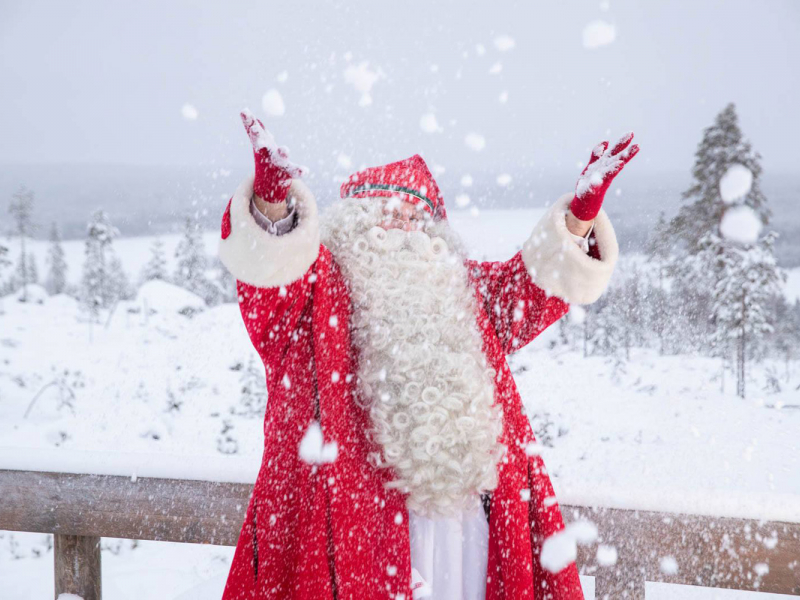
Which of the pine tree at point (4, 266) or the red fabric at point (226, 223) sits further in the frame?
the pine tree at point (4, 266)

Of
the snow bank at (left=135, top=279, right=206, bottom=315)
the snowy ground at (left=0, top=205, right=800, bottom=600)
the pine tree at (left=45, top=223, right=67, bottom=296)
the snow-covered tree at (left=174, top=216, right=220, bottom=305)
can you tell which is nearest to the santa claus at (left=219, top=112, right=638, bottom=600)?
the snowy ground at (left=0, top=205, right=800, bottom=600)

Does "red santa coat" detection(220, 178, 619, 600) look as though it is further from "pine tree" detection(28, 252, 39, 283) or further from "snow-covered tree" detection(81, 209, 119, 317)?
"pine tree" detection(28, 252, 39, 283)

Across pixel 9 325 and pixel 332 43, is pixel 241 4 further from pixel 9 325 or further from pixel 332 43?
pixel 9 325

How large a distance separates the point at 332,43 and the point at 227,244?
1595mm

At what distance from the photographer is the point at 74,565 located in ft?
5.30

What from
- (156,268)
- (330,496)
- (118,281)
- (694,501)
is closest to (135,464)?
(330,496)

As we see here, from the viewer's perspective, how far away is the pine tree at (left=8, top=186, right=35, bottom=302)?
534 centimetres

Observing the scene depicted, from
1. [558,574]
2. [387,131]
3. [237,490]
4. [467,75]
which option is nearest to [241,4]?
[467,75]

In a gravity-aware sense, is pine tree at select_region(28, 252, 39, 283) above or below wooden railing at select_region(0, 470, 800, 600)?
above

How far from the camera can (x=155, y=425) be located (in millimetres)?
4301

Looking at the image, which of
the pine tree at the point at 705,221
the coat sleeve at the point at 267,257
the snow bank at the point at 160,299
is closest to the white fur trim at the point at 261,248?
the coat sleeve at the point at 267,257

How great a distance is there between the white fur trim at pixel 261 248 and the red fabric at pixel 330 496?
7cm

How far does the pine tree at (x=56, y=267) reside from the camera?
5.75 m

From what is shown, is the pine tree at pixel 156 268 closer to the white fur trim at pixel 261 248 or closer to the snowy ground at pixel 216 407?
the snowy ground at pixel 216 407
